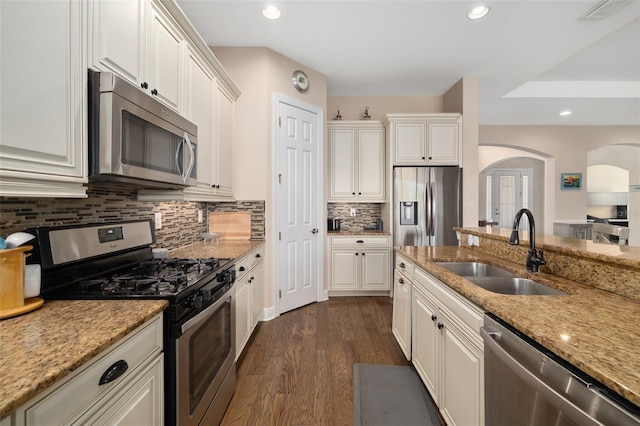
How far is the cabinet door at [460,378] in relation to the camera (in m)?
1.13

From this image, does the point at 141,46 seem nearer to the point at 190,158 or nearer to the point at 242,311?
the point at 190,158

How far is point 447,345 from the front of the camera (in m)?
1.41

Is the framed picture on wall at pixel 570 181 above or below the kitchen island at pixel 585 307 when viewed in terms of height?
above

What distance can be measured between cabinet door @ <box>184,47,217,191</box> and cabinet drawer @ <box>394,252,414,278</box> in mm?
1740

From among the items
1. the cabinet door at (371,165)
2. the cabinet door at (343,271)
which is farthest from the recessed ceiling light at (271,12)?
the cabinet door at (343,271)

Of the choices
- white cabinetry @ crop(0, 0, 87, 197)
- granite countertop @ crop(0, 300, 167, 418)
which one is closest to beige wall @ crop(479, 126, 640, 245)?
white cabinetry @ crop(0, 0, 87, 197)

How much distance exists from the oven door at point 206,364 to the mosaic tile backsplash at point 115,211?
0.83 metres

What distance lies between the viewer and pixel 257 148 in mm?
2951

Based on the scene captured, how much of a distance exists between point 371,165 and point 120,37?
3.17m

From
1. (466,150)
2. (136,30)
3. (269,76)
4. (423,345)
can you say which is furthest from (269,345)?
(466,150)

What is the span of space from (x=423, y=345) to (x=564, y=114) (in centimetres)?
580

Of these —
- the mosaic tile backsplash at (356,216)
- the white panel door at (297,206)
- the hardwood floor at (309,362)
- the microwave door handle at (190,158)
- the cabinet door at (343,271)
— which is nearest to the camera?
the hardwood floor at (309,362)

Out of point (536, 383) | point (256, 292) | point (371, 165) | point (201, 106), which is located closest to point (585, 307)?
point (536, 383)

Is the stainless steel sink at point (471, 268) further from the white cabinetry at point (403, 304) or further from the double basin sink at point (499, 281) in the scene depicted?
the white cabinetry at point (403, 304)
